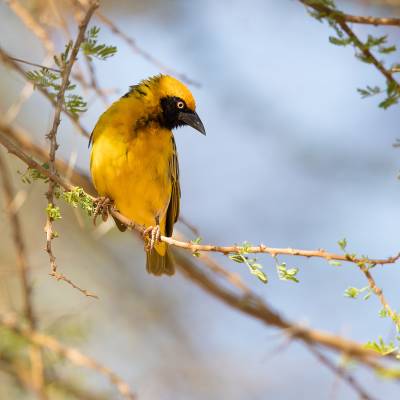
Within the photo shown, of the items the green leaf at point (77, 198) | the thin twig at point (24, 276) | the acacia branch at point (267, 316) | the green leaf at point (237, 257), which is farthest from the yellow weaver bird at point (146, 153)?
the green leaf at point (237, 257)

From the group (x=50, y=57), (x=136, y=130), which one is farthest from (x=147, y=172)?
(x=50, y=57)

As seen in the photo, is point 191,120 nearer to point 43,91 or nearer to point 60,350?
point 43,91

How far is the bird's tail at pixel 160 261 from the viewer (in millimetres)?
4949

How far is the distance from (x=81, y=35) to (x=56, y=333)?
254 centimetres

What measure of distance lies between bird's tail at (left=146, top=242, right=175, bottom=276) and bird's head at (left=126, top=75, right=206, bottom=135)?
0.88 metres

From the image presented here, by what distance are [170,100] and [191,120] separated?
21 centimetres

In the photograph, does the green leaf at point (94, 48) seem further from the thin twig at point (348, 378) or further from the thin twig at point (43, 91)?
the thin twig at point (348, 378)

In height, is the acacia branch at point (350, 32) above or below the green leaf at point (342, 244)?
above

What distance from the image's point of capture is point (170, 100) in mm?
4816

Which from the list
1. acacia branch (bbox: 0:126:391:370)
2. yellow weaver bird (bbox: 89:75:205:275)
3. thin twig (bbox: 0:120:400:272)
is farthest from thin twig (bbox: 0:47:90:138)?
acacia branch (bbox: 0:126:391:370)

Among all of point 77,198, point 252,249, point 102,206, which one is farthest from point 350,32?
point 102,206

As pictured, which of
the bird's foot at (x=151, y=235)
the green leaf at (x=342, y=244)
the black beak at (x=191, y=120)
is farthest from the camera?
the black beak at (x=191, y=120)

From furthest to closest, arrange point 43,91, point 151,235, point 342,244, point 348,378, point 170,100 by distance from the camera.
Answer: point 170,100 → point 151,235 → point 348,378 → point 43,91 → point 342,244

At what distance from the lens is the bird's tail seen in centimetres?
495
